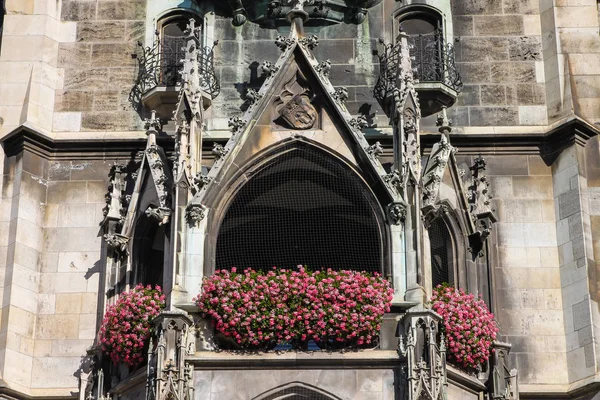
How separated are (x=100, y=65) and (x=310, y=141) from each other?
3581 millimetres

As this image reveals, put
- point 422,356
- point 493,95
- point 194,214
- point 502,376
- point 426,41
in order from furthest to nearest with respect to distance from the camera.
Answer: point 426,41
point 493,95
point 194,214
point 502,376
point 422,356

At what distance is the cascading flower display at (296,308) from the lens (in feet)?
63.7

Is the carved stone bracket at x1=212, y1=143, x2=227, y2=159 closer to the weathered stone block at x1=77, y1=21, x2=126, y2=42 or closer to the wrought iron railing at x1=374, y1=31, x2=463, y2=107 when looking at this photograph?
the wrought iron railing at x1=374, y1=31, x2=463, y2=107

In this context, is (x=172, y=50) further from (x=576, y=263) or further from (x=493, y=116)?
(x=576, y=263)

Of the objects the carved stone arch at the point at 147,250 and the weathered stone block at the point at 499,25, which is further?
the weathered stone block at the point at 499,25

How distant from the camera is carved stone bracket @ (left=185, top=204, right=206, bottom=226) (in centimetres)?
2025

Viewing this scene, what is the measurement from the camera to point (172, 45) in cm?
2288

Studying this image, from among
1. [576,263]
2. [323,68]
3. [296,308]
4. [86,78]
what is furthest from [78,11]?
[576,263]

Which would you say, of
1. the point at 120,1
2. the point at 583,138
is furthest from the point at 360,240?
the point at 120,1

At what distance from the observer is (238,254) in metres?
20.6

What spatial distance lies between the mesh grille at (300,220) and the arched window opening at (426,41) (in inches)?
93.7

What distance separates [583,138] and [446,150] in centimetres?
191

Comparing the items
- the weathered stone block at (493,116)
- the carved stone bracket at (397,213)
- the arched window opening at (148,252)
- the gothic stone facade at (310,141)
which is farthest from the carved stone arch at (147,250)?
the weathered stone block at (493,116)

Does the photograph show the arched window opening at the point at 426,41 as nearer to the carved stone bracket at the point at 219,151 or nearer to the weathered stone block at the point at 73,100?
the carved stone bracket at the point at 219,151
